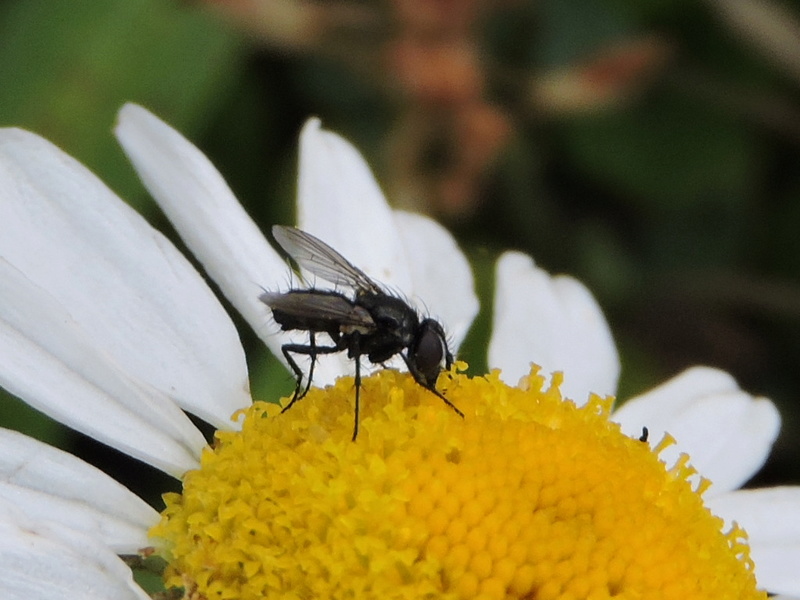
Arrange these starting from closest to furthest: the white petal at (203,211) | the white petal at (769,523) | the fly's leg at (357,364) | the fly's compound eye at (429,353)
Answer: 1. the fly's leg at (357,364)
2. the fly's compound eye at (429,353)
3. the white petal at (203,211)
4. the white petal at (769,523)

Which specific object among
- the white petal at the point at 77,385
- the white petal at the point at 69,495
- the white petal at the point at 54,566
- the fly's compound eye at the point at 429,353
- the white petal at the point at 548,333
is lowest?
the white petal at the point at 54,566

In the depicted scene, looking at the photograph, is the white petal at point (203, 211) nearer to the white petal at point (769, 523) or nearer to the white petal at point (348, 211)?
the white petal at point (348, 211)

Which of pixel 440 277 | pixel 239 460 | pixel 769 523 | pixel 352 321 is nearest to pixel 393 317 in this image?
pixel 352 321

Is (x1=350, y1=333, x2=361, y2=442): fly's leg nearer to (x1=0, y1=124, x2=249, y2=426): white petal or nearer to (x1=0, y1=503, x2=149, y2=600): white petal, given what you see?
(x1=0, y1=124, x2=249, y2=426): white petal

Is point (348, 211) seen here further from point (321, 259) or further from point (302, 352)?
point (302, 352)

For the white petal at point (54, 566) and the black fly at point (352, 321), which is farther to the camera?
the black fly at point (352, 321)

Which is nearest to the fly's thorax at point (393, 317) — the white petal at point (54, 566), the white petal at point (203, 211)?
the white petal at point (203, 211)

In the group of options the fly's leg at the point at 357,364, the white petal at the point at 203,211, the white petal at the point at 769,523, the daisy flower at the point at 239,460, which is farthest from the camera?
the white petal at the point at 769,523
